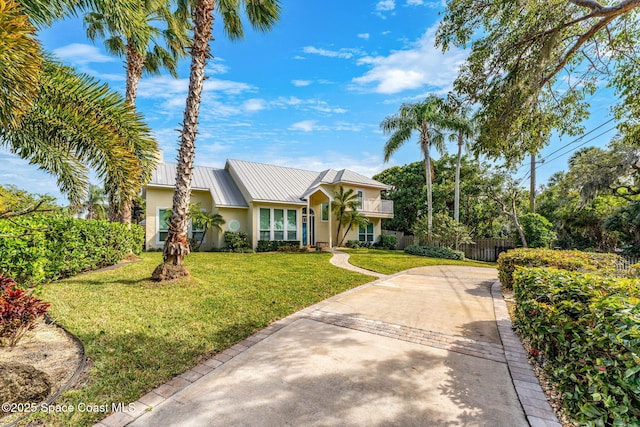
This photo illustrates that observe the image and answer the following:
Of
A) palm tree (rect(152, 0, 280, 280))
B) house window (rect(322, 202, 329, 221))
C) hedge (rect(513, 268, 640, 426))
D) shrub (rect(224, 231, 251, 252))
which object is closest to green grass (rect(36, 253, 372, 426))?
palm tree (rect(152, 0, 280, 280))

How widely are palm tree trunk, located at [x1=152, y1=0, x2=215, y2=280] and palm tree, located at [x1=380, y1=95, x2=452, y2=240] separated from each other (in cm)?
1477

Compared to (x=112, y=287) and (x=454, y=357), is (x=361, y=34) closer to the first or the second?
(x=454, y=357)

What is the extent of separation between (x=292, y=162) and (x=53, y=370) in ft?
75.3

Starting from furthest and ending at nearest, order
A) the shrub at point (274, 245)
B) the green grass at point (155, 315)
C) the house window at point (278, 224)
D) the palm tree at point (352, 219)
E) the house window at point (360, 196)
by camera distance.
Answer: the house window at point (360, 196) → the palm tree at point (352, 219) → the house window at point (278, 224) → the shrub at point (274, 245) → the green grass at point (155, 315)

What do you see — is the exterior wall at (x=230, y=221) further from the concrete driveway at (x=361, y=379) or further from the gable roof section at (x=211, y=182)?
the concrete driveway at (x=361, y=379)

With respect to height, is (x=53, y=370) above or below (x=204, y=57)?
below

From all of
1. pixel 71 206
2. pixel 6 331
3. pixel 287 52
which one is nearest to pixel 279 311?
pixel 6 331

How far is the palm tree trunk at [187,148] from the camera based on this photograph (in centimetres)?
743

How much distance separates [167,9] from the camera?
39.0 feet

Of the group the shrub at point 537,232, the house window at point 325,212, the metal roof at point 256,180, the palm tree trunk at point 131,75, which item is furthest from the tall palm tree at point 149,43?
the shrub at point 537,232

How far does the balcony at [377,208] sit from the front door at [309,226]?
153 inches

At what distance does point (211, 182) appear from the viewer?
1880 centimetres

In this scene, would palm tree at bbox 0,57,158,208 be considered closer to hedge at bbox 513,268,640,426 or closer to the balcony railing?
hedge at bbox 513,268,640,426

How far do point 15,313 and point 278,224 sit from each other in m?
14.5
